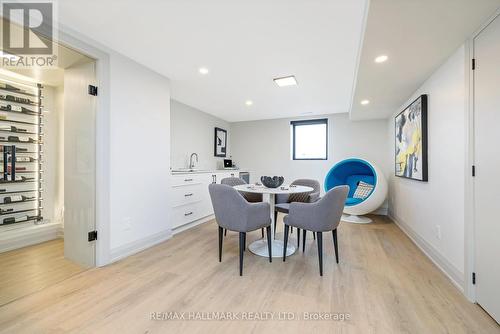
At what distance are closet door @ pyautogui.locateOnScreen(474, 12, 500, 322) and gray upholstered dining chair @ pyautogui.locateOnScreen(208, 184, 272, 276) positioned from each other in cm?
168

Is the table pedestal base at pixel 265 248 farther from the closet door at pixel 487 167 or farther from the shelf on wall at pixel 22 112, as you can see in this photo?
the shelf on wall at pixel 22 112

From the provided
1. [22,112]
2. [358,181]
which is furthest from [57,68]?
[358,181]

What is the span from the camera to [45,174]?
311 centimetres

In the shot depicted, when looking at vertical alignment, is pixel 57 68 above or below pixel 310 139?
above

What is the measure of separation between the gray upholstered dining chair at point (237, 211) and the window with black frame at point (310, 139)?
11.2 ft

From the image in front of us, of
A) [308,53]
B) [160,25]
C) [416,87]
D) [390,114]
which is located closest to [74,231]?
[160,25]

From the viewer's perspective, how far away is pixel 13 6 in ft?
5.42

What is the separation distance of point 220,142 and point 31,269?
13.3 feet

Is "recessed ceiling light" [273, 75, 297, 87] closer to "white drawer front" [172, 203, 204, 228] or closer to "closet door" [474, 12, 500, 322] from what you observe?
"closet door" [474, 12, 500, 322]

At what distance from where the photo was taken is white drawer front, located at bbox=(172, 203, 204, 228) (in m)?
3.31

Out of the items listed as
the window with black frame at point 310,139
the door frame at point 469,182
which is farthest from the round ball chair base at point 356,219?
the door frame at point 469,182

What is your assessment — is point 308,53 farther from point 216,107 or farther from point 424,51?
point 216,107

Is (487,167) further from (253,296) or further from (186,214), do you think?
(186,214)

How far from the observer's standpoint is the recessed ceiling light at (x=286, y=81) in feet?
10.1
